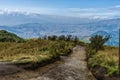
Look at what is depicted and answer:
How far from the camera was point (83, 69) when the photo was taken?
108 ft

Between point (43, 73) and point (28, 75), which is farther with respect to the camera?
point (43, 73)

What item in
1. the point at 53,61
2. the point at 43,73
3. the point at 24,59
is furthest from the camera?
the point at 53,61

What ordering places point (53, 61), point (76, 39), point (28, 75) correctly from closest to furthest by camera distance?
point (28, 75) → point (53, 61) → point (76, 39)

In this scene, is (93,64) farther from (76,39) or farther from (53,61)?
(76,39)

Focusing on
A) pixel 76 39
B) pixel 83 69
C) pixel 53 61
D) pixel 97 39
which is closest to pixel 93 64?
pixel 83 69

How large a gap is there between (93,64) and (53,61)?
5829 millimetres

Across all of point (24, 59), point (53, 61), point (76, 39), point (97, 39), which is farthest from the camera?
point (76, 39)

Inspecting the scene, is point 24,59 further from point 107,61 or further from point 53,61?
point 107,61

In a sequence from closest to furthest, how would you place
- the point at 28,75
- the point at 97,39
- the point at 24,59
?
the point at 28,75 < the point at 24,59 < the point at 97,39

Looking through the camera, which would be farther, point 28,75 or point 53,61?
point 53,61

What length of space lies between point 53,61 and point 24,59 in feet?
17.5

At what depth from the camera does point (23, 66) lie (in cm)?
2920

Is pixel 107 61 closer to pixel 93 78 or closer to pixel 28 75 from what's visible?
pixel 93 78

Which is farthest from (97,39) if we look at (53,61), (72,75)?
(72,75)
